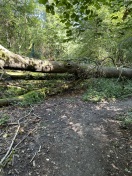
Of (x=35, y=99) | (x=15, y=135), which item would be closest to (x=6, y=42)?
(x=35, y=99)

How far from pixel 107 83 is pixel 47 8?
6287mm

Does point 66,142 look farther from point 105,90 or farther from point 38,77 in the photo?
point 38,77

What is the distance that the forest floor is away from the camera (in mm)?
2859

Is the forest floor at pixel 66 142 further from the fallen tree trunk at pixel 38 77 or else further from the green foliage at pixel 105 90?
the fallen tree trunk at pixel 38 77

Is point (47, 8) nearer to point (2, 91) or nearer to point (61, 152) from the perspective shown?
point (61, 152)

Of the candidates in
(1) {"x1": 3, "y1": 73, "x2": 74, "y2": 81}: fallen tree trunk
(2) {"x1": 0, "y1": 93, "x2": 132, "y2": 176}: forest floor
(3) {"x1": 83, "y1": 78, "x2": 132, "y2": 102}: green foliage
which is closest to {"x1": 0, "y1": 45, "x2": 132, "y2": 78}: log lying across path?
(3) {"x1": 83, "y1": 78, "x2": 132, "y2": 102}: green foliage

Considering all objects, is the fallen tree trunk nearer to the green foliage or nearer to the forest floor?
the green foliage

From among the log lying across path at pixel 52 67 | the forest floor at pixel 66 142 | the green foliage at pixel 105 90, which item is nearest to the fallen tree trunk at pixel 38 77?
the log lying across path at pixel 52 67

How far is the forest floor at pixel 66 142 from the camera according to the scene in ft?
9.38

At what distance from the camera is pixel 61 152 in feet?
10.8

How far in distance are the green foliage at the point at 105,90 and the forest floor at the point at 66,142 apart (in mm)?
1186

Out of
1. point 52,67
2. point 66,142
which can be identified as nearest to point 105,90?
point 52,67

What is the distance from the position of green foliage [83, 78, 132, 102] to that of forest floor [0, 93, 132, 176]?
3.89ft

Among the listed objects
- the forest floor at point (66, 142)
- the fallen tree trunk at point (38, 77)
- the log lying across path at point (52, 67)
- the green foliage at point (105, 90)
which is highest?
the log lying across path at point (52, 67)
